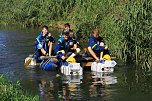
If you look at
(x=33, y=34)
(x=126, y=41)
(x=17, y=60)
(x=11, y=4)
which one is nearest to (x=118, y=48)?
(x=126, y=41)

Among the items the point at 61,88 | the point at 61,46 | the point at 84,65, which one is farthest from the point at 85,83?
the point at 61,46

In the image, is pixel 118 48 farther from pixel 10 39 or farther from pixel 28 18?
pixel 28 18

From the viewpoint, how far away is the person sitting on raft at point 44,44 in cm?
1514

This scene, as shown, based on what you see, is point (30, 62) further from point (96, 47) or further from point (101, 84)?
point (101, 84)

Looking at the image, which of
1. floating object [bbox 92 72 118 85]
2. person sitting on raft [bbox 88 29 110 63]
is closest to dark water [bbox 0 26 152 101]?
floating object [bbox 92 72 118 85]

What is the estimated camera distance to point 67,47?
47.2 feet

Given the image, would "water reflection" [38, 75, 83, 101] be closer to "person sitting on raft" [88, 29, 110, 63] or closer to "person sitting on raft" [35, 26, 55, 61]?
"person sitting on raft" [88, 29, 110, 63]

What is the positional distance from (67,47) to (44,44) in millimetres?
1209

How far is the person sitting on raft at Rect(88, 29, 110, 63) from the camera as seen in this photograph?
45.7ft

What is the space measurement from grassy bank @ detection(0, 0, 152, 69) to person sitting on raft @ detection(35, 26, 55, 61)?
2079 mm

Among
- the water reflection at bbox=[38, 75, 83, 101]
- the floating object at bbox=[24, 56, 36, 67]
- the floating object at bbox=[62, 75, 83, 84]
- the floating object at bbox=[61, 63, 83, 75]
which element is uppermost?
the floating object at bbox=[24, 56, 36, 67]

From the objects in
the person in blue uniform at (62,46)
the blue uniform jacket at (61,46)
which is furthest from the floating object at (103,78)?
the blue uniform jacket at (61,46)

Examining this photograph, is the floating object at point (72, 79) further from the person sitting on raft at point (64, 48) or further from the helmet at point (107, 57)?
the helmet at point (107, 57)

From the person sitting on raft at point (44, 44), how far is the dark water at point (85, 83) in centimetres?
78
